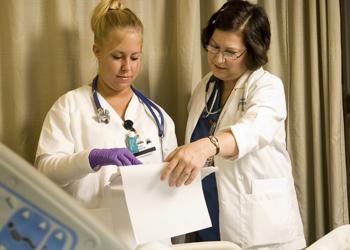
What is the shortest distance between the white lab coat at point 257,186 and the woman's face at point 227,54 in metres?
0.05

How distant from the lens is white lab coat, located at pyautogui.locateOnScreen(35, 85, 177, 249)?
48.8 inches

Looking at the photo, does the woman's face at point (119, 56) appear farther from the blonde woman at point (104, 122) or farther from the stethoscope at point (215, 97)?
the stethoscope at point (215, 97)

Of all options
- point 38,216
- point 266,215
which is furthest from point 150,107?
point 38,216

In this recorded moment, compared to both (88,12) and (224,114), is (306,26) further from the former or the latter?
(88,12)

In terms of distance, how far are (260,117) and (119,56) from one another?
0.53 meters

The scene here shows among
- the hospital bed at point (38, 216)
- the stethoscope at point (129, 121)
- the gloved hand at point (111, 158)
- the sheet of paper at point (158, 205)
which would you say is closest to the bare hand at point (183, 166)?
the sheet of paper at point (158, 205)

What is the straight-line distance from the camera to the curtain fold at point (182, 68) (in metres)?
1.64

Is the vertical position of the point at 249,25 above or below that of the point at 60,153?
above

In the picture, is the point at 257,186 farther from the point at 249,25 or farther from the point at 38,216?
the point at 38,216

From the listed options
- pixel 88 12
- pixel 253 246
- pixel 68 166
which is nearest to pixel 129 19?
pixel 88 12

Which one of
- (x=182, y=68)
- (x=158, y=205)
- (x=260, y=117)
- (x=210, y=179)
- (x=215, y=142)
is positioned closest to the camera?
(x=158, y=205)

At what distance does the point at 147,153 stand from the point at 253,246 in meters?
0.52

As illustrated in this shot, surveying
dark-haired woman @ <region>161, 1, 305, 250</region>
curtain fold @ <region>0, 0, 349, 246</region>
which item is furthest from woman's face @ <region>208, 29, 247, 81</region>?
curtain fold @ <region>0, 0, 349, 246</region>

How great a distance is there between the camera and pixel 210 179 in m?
1.61
